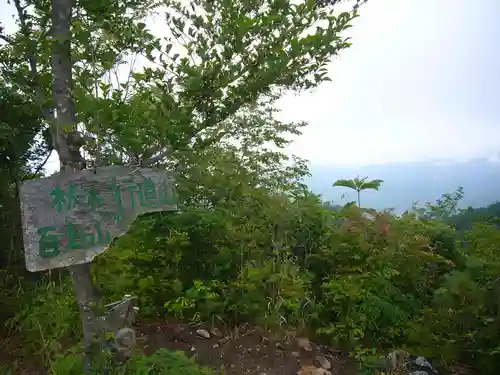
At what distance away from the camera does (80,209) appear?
1996mm

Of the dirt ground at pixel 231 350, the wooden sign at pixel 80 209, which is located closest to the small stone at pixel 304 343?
the dirt ground at pixel 231 350

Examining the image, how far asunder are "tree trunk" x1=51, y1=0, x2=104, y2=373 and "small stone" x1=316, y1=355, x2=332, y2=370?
1.92m

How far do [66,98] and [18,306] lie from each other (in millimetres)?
2162

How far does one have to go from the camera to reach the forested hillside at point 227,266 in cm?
214

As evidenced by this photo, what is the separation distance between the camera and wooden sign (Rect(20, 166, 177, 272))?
1892 mm

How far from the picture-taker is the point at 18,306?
11.3 ft

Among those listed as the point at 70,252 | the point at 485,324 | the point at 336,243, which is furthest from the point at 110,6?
the point at 485,324

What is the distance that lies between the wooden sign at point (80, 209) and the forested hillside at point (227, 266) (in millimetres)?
94

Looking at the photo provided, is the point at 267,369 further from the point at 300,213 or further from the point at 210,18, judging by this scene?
the point at 210,18

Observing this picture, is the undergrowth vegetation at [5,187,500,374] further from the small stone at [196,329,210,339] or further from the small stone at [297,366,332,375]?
the small stone at [297,366,332,375]

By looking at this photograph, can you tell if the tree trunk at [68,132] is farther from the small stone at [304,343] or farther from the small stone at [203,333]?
the small stone at [304,343]

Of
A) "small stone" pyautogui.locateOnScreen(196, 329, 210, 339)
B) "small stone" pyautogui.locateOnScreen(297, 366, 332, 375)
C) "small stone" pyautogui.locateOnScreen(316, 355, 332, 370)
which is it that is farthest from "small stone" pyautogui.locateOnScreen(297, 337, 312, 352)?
"small stone" pyautogui.locateOnScreen(196, 329, 210, 339)

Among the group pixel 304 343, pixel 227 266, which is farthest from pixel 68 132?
pixel 304 343

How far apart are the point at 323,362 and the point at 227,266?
1.13 metres
